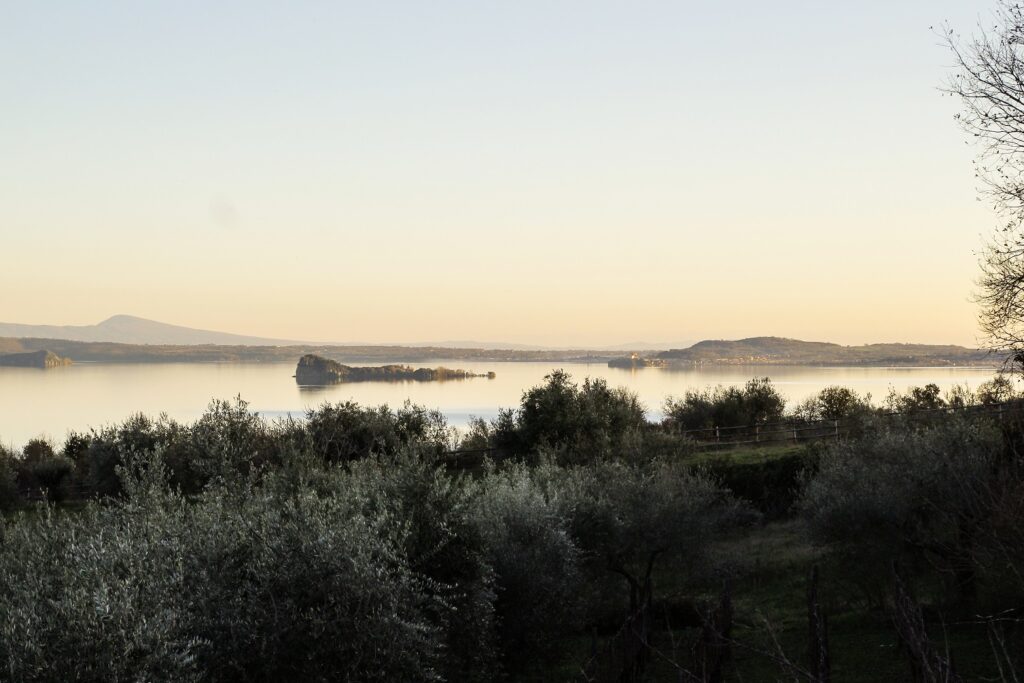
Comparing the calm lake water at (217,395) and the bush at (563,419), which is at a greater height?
the bush at (563,419)

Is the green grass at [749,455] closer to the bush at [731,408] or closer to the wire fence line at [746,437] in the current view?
the wire fence line at [746,437]

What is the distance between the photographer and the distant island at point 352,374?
15036 cm

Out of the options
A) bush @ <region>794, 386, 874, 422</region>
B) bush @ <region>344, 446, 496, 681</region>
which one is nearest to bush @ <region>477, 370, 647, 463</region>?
bush @ <region>794, 386, 874, 422</region>

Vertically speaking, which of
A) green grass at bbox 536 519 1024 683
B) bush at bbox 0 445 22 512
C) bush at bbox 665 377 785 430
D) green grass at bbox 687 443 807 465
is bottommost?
green grass at bbox 536 519 1024 683

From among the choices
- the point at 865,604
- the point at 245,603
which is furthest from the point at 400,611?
the point at 865,604

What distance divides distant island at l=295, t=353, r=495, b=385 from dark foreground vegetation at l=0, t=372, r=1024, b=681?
11016 cm

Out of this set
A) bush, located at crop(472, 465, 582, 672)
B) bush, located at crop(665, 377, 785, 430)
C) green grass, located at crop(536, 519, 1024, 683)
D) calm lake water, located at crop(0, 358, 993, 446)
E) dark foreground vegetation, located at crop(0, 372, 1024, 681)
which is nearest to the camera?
dark foreground vegetation, located at crop(0, 372, 1024, 681)

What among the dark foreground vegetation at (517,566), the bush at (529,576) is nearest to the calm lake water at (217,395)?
the dark foreground vegetation at (517,566)

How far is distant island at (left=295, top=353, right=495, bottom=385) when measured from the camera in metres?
150

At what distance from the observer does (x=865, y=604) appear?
25219mm

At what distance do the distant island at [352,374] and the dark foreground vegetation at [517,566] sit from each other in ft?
361

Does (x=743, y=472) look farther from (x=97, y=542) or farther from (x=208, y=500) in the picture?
(x=97, y=542)

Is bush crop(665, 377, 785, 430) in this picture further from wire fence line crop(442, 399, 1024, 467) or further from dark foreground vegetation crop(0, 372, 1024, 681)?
dark foreground vegetation crop(0, 372, 1024, 681)

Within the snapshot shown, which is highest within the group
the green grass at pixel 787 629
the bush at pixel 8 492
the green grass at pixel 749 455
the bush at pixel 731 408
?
the bush at pixel 731 408
